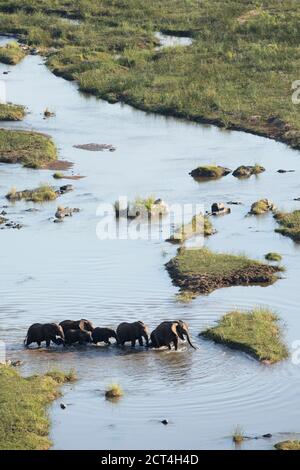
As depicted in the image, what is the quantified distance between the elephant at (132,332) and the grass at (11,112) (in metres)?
30.7

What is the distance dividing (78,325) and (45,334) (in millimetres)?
887

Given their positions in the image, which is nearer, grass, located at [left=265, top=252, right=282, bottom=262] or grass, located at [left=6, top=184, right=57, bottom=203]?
grass, located at [left=265, top=252, right=282, bottom=262]

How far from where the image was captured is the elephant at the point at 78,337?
3259 centimetres

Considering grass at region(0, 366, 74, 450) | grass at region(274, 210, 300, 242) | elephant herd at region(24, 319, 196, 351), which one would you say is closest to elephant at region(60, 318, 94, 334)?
elephant herd at region(24, 319, 196, 351)

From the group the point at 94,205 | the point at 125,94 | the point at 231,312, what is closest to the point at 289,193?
the point at 94,205

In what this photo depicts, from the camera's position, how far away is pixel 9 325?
34312 millimetres

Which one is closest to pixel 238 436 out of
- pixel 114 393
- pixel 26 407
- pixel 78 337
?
pixel 114 393

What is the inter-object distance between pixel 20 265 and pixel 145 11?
151ft

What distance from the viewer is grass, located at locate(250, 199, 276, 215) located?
45844 millimetres

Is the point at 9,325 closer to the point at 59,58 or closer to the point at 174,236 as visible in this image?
the point at 174,236

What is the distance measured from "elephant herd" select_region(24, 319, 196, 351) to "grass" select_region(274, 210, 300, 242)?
37.3 ft

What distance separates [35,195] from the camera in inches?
1902

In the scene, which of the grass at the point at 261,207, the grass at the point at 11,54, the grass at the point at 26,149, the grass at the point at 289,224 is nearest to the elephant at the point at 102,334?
the grass at the point at 289,224

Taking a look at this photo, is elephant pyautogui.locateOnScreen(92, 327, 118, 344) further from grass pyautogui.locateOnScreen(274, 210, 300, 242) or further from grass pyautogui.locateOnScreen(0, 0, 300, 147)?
grass pyautogui.locateOnScreen(0, 0, 300, 147)
